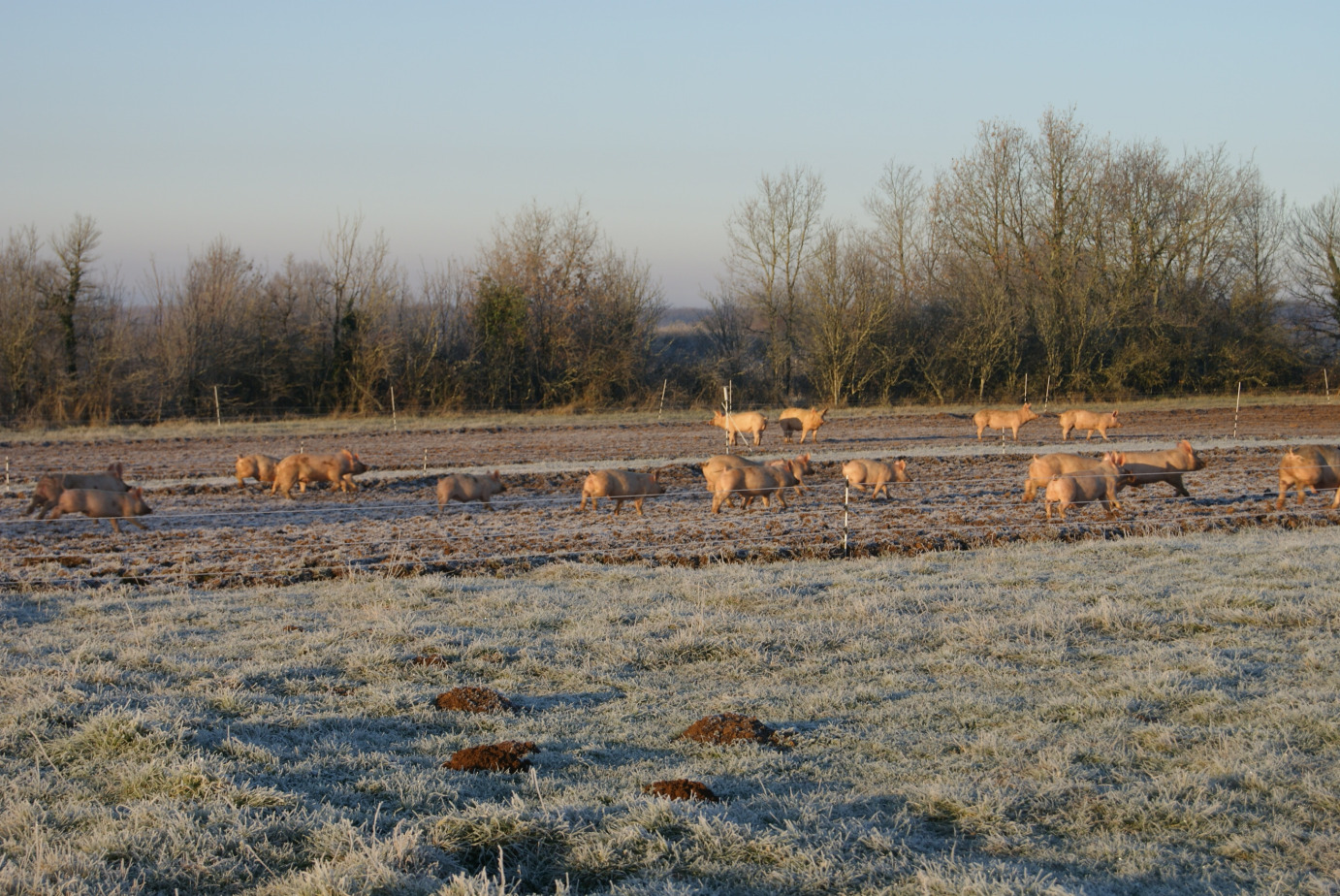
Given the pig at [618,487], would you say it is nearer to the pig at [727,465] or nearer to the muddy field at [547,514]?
the muddy field at [547,514]

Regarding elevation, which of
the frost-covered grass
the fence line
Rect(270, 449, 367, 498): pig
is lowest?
the frost-covered grass

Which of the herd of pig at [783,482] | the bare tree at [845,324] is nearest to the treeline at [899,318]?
the bare tree at [845,324]

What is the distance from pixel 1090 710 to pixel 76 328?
40036 millimetres

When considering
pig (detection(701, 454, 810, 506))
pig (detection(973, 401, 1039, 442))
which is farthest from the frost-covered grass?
pig (detection(973, 401, 1039, 442))

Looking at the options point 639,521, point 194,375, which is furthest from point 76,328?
point 639,521

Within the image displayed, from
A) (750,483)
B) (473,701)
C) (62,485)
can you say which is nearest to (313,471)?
(62,485)

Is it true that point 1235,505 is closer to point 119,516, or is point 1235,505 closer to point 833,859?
point 833,859

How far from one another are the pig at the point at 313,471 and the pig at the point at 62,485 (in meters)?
3.06

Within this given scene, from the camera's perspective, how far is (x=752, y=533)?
13.6 metres

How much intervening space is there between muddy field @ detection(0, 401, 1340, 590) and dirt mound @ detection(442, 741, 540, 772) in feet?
20.0

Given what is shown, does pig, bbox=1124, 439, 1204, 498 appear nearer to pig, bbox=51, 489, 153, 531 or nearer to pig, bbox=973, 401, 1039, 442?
pig, bbox=973, 401, 1039, 442

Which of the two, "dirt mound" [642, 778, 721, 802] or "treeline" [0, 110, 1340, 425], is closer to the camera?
"dirt mound" [642, 778, 721, 802]

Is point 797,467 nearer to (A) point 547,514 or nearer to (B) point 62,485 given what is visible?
(A) point 547,514

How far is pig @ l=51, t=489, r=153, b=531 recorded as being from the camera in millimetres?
15008
